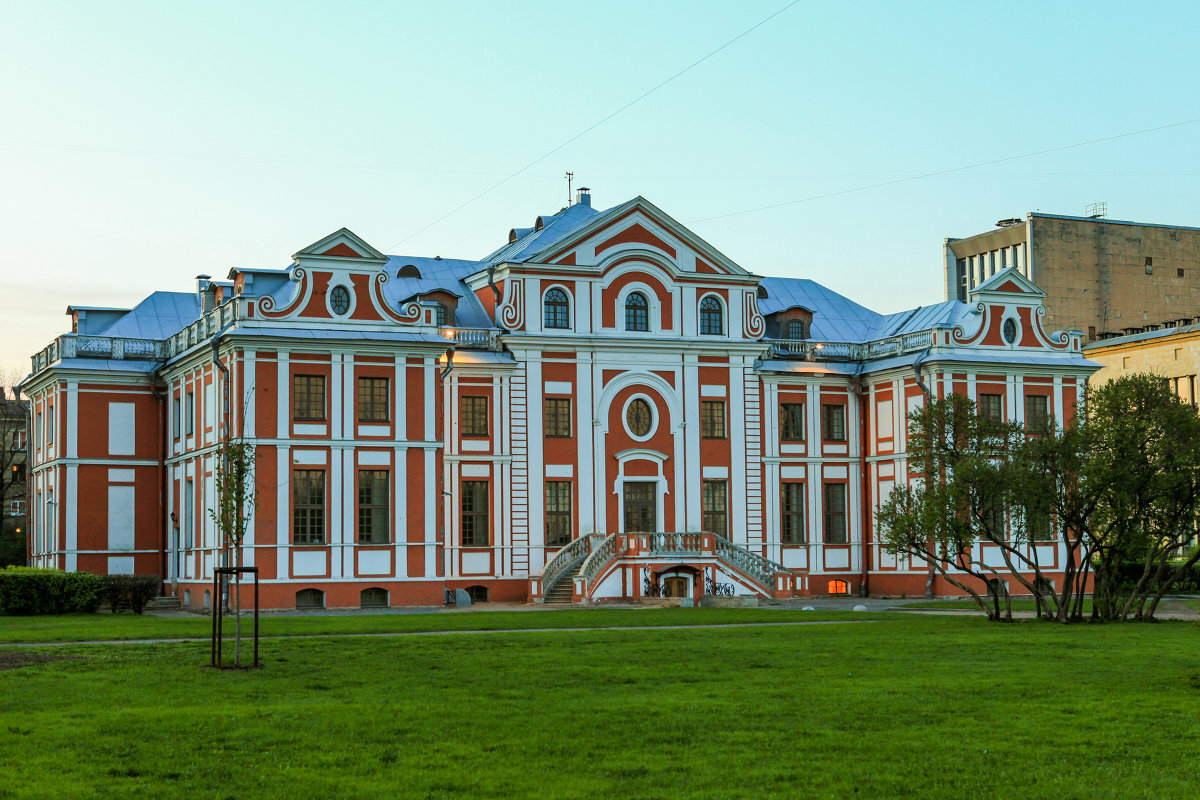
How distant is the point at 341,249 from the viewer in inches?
1911

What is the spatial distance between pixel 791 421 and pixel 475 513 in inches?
534

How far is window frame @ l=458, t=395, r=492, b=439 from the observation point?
52312 mm

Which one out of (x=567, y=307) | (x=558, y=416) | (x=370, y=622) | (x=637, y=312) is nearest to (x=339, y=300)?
(x=567, y=307)

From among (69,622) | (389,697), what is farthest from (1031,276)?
(389,697)

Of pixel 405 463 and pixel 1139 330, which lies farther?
pixel 1139 330

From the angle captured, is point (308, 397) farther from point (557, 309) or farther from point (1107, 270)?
point (1107, 270)

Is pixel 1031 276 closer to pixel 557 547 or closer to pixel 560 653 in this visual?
pixel 557 547

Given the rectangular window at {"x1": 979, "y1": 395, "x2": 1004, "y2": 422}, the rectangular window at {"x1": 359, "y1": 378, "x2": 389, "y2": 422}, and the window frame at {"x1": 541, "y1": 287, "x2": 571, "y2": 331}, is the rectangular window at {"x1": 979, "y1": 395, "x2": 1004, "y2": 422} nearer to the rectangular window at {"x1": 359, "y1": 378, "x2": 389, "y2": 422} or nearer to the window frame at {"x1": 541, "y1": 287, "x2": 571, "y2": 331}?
the window frame at {"x1": 541, "y1": 287, "x2": 571, "y2": 331}

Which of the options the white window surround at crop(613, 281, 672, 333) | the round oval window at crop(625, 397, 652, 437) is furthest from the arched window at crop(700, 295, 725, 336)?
the round oval window at crop(625, 397, 652, 437)

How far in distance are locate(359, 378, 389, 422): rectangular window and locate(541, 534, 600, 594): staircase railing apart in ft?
25.2

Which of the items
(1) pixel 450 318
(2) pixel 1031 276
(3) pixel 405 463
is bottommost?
(3) pixel 405 463

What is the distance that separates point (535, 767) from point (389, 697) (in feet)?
18.0

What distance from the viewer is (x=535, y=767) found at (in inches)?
566

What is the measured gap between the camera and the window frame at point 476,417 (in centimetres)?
5231
